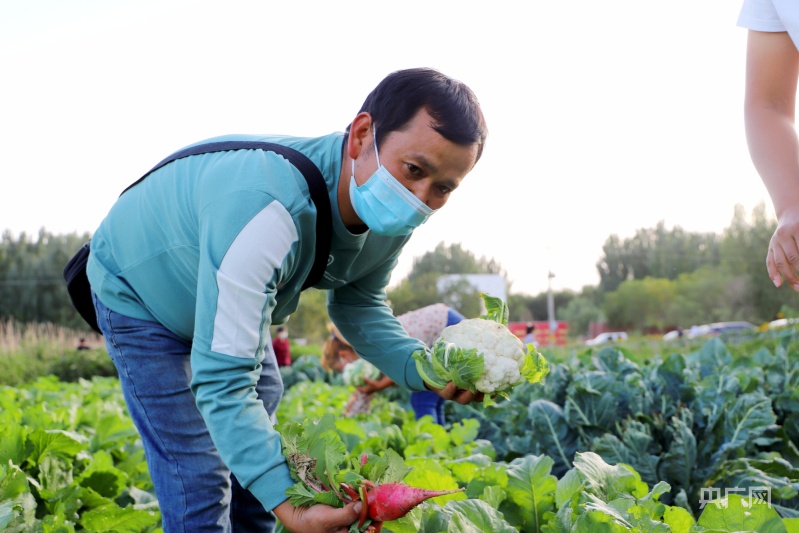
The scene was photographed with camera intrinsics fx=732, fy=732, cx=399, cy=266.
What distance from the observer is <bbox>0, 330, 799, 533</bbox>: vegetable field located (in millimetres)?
1877

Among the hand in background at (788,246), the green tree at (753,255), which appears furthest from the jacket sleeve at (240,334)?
the green tree at (753,255)

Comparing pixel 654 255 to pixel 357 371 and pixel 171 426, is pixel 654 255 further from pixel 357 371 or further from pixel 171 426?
pixel 171 426

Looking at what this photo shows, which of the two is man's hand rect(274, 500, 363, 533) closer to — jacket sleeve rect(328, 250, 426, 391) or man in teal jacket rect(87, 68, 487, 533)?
man in teal jacket rect(87, 68, 487, 533)

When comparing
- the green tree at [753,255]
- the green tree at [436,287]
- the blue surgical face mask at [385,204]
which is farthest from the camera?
the green tree at [436,287]

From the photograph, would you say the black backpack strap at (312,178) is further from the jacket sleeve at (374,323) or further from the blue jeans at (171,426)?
the blue jeans at (171,426)

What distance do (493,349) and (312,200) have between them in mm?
724

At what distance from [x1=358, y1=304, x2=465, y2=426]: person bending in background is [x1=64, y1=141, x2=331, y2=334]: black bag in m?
3.24

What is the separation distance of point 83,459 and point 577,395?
267 centimetres

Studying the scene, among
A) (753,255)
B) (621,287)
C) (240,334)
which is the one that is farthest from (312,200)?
(621,287)

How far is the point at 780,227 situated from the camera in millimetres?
1900

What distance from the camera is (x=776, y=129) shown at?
200cm

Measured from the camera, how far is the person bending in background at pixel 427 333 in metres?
5.52

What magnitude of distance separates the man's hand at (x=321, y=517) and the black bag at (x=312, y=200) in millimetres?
767

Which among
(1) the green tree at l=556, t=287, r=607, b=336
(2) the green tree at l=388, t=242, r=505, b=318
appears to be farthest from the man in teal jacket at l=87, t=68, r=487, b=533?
(1) the green tree at l=556, t=287, r=607, b=336
